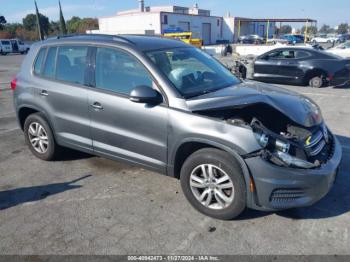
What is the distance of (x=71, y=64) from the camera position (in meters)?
4.45

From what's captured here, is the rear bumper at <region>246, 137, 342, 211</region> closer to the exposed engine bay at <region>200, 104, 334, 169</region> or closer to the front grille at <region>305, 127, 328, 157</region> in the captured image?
the exposed engine bay at <region>200, 104, 334, 169</region>

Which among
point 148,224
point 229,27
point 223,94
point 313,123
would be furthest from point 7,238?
point 229,27

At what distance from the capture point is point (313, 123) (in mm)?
3604

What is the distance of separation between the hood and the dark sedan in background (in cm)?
758

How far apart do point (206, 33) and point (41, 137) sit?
66821 mm

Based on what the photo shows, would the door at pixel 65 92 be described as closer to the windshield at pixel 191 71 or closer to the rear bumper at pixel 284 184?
the windshield at pixel 191 71

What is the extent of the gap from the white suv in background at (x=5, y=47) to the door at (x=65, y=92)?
42941mm

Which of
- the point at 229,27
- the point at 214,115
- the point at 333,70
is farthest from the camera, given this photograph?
the point at 229,27

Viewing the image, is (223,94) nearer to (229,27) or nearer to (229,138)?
(229,138)

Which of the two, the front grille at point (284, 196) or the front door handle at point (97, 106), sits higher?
the front door handle at point (97, 106)

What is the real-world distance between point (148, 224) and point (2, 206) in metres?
1.77

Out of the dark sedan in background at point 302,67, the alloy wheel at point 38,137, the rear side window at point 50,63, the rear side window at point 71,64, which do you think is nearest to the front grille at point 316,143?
the rear side window at point 71,64

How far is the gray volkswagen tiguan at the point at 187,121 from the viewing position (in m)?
3.12

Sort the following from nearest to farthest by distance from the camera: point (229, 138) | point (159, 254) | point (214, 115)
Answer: point (159, 254), point (229, 138), point (214, 115)
